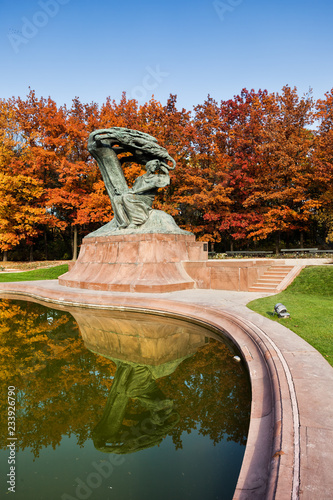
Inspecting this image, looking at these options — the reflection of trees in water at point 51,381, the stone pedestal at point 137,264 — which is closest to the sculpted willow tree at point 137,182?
the stone pedestal at point 137,264

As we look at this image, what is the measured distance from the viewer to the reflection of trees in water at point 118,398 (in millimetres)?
3354

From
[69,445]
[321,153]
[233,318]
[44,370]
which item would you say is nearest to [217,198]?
[321,153]

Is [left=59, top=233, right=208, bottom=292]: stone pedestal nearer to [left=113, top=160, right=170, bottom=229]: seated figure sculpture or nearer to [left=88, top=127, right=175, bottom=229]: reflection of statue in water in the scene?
[left=113, top=160, right=170, bottom=229]: seated figure sculpture

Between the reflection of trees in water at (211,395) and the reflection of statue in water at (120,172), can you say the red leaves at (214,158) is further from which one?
the reflection of trees in water at (211,395)

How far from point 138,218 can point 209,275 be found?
3.83 m

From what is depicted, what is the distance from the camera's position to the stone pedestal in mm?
11781

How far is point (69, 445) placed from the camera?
318 centimetres

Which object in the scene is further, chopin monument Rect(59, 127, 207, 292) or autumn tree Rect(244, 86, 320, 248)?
autumn tree Rect(244, 86, 320, 248)

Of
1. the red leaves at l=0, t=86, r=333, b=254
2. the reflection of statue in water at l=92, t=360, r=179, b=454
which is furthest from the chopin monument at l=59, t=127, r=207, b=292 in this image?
the red leaves at l=0, t=86, r=333, b=254

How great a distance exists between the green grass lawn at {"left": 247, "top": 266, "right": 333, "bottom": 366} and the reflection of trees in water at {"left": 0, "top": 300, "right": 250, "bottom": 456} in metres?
1.44

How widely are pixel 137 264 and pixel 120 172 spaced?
4841 millimetres

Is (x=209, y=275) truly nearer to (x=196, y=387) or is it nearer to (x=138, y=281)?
(x=138, y=281)

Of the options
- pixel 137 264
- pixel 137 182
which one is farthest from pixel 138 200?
pixel 137 264

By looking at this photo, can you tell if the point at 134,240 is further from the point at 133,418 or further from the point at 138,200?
the point at 133,418
